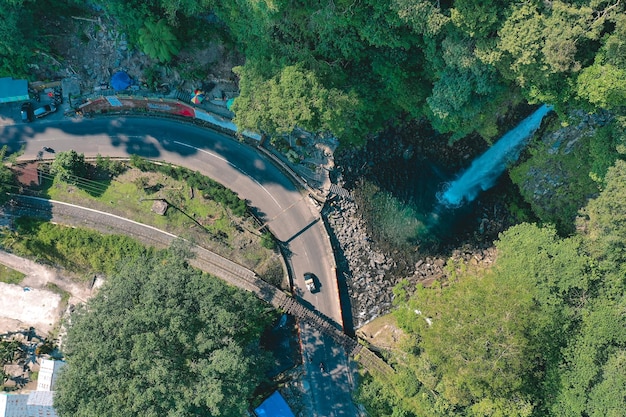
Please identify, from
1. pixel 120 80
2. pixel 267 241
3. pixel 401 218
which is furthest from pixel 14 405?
pixel 401 218

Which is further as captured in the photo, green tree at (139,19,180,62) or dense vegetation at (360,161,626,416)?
green tree at (139,19,180,62)

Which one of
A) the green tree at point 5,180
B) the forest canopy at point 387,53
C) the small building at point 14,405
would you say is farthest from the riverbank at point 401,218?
the small building at point 14,405

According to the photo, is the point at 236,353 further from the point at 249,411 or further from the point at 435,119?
the point at 435,119

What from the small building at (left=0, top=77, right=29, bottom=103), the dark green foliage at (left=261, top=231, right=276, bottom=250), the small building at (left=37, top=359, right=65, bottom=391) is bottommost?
the small building at (left=37, top=359, right=65, bottom=391)

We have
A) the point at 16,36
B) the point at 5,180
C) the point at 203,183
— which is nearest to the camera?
the point at 16,36

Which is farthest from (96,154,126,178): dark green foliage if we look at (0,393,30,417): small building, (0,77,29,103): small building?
(0,393,30,417): small building

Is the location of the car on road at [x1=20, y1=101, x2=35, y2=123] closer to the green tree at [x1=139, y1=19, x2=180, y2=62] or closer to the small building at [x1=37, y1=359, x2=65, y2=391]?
the green tree at [x1=139, y1=19, x2=180, y2=62]

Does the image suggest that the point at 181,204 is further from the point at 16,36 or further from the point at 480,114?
the point at 480,114
